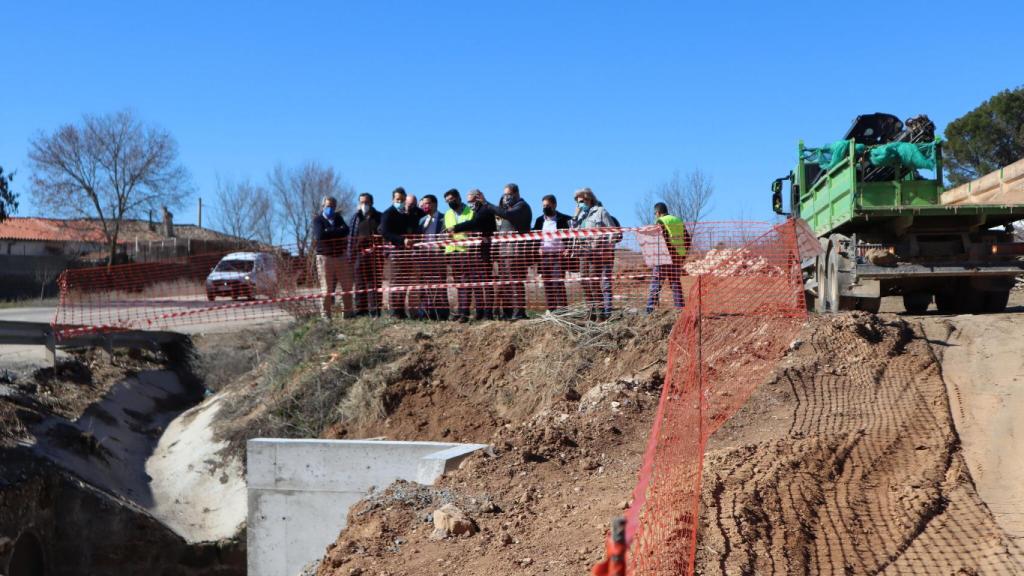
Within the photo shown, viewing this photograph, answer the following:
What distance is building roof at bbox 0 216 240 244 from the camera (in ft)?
156

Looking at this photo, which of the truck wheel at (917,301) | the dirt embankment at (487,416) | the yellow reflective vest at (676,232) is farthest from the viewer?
the truck wheel at (917,301)

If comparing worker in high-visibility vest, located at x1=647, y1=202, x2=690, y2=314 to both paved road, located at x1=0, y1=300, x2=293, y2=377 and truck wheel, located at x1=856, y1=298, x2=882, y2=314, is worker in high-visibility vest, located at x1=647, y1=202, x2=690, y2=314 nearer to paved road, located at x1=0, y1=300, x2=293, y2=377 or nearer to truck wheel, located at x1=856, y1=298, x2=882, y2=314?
truck wheel, located at x1=856, y1=298, x2=882, y2=314

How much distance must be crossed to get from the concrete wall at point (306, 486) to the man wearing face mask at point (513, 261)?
10.5 feet

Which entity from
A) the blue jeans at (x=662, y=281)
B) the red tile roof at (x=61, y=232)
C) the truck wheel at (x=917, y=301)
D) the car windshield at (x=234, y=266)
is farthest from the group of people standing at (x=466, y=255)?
the red tile roof at (x=61, y=232)

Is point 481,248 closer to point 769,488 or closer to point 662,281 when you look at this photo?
point 662,281

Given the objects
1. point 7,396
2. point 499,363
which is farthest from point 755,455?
point 7,396

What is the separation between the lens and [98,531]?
11062 mm

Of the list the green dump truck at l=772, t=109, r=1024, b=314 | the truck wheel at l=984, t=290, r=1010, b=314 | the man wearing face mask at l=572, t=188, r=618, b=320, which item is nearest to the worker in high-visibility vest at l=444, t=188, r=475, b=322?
the man wearing face mask at l=572, t=188, r=618, b=320

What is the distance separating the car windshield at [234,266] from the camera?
14.5 m

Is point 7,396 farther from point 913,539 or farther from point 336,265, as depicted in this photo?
point 913,539

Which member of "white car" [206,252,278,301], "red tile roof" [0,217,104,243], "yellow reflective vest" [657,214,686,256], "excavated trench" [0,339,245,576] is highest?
"red tile roof" [0,217,104,243]

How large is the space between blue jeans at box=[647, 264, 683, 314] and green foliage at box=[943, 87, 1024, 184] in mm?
30386

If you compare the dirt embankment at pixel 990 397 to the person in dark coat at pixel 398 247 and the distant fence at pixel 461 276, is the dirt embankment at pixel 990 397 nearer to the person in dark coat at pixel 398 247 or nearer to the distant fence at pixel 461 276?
the distant fence at pixel 461 276

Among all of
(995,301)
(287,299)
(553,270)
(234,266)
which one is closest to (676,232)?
(553,270)
